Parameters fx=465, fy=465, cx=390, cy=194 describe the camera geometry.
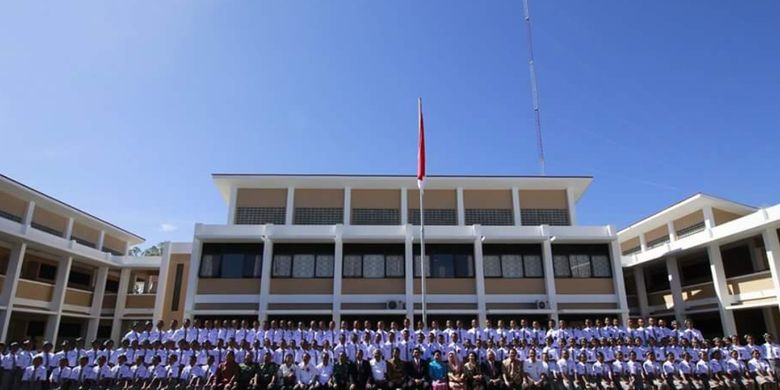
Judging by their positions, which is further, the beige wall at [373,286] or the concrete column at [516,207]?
the concrete column at [516,207]

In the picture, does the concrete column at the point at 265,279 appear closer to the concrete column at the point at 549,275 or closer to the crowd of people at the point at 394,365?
the crowd of people at the point at 394,365

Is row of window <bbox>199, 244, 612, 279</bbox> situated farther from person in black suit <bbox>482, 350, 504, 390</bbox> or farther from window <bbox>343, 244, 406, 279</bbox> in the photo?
person in black suit <bbox>482, 350, 504, 390</bbox>

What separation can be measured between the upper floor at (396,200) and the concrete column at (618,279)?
7.22ft

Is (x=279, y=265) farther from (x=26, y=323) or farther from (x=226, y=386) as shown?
(x=26, y=323)

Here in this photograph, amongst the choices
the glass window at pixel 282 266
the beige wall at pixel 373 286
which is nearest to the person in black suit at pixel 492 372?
the beige wall at pixel 373 286

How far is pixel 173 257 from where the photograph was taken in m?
21.6

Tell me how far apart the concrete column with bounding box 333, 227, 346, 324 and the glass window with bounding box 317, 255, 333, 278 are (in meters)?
0.28

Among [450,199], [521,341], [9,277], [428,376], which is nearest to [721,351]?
[521,341]

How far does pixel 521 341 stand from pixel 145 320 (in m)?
20.5

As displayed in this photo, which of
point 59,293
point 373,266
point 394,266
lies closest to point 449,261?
point 394,266

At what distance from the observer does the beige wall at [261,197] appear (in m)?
21.1

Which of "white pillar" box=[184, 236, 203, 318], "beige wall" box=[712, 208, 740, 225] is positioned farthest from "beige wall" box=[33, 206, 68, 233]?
"beige wall" box=[712, 208, 740, 225]

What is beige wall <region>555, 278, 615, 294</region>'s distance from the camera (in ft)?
61.8

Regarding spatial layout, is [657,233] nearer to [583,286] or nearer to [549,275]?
[583,286]
